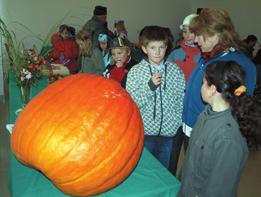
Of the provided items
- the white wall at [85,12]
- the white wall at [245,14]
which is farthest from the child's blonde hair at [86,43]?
the white wall at [245,14]

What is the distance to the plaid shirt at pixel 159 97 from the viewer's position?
201 cm

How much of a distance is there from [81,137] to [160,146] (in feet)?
3.20

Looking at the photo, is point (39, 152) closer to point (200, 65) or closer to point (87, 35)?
point (200, 65)

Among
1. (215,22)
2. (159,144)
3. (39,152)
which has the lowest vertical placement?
(159,144)

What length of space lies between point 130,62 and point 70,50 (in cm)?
225

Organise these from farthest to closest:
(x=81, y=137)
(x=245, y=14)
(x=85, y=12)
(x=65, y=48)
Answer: (x=245, y=14) < (x=85, y=12) < (x=65, y=48) < (x=81, y=137)

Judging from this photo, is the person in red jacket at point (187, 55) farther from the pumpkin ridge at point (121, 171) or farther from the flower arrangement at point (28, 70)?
the pumpkin ridge at point (121, 171)

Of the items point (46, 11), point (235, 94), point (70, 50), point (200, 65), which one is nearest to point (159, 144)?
point (200, 65)

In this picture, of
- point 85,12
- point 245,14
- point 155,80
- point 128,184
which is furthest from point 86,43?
point 245,14

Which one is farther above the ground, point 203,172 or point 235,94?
point 235,94

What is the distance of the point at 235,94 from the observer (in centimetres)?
144

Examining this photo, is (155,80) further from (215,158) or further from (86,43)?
(86,43)

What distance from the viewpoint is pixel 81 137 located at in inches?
50.1

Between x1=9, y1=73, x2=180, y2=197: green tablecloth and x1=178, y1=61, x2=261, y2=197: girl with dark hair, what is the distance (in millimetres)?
112
